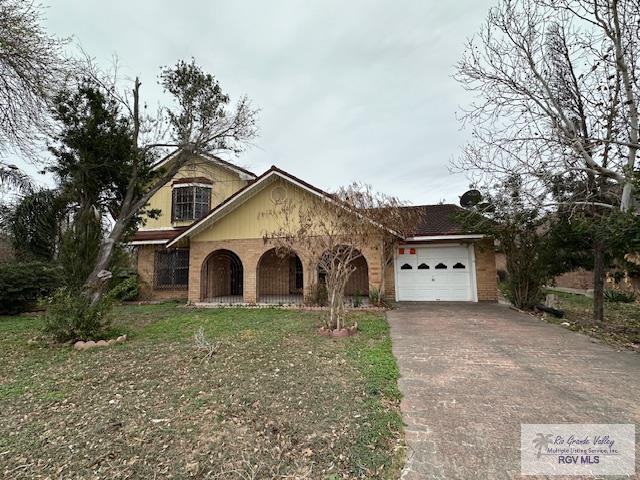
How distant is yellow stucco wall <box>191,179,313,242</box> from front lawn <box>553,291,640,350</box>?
9.58 meters

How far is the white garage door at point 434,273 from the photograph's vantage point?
12867 millimetres

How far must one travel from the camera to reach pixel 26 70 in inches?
279

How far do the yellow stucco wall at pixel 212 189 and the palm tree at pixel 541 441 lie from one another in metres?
16.4

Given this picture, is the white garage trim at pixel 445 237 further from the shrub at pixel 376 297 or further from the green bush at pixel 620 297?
the green bush at pixel 620 297

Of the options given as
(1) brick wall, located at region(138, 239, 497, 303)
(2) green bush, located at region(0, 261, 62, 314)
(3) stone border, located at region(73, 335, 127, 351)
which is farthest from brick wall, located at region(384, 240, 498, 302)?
(2) green bush, located at region(0, 261, 62, 314)

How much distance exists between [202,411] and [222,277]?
499 inches

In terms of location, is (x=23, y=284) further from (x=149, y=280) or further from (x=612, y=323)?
(x=612, y=323)

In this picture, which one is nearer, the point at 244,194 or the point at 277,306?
the point at 277,306

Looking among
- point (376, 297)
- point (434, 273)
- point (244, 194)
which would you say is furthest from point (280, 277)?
point (434, 273)

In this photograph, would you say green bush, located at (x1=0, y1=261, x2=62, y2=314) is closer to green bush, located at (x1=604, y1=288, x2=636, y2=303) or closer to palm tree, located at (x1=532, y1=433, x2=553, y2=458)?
palm tree, located at (x1=532, y1=433, x2=553, y2=458)

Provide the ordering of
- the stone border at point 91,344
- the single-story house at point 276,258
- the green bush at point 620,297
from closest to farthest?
the stone border at point 91,344, the single-story house at point 276,258, the green bush at point 620,297

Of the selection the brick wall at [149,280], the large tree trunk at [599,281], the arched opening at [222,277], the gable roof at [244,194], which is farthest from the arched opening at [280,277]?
the large tree trunk at [599,281]

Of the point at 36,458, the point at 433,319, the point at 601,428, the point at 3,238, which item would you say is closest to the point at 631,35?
the point at 433,319

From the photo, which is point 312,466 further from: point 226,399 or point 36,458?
point 36,458
